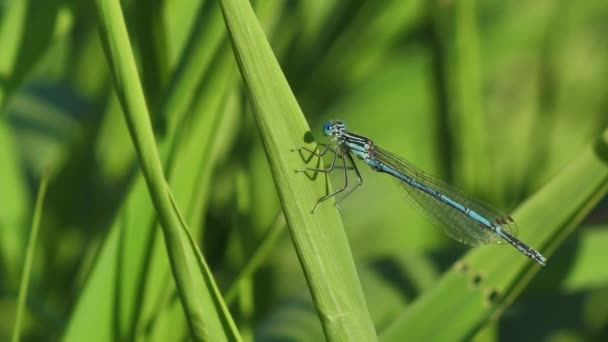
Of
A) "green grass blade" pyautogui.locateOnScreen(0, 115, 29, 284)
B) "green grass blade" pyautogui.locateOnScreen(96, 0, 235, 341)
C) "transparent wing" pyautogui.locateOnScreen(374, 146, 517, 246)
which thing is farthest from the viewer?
"green grass blade" pyautogui.locateOnScreen(0, 115, 29, 284)

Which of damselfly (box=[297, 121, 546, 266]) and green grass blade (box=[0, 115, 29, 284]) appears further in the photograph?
green grass blade (box=[0, 115, 29, 284])

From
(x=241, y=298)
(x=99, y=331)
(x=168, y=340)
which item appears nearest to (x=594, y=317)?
(x=241, y=298)

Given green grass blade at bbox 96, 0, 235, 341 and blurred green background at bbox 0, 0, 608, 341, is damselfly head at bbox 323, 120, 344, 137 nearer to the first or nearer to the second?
blurred green background at bbox 0, 0, 608, 341

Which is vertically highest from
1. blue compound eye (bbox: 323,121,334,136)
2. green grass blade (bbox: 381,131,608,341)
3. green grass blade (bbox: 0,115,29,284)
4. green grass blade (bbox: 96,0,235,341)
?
green grass blade (bbox: 0,115,29,284)

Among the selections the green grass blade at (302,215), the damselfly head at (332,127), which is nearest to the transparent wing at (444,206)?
the damselfly head at (332,127)

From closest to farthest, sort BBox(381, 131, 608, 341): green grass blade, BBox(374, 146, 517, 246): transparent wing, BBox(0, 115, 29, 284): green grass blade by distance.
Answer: BBox(381, 131, 608, 341): green grass blade < BBox(374, 146, 517, 246): transparent wing < BBox(0, 115, 29, 284): green grass blade

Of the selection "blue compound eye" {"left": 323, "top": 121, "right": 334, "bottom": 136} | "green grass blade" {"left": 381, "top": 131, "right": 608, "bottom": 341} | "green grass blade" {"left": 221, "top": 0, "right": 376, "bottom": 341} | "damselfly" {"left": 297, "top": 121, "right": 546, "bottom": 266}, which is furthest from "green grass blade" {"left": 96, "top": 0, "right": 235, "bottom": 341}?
"blue compound eye" {"left": 323, "top": 121, "right": 334, "bottom": 136}
